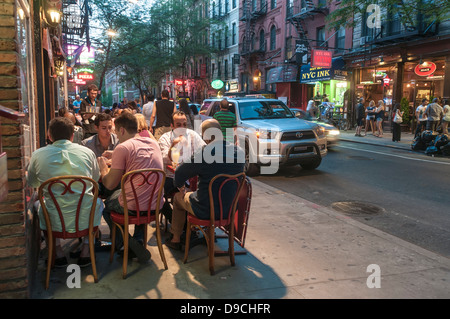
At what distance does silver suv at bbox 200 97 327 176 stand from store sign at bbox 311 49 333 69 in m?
13.2

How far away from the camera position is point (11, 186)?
3068 mm

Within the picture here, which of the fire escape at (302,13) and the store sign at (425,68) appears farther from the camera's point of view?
the fire escape at (302,13)

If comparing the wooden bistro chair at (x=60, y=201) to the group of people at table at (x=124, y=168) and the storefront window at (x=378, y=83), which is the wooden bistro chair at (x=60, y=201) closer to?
the group of people at table at (x=124, y=168)

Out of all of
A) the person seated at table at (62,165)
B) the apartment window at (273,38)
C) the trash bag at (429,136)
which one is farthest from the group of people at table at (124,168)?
the apartment window at (273,38)

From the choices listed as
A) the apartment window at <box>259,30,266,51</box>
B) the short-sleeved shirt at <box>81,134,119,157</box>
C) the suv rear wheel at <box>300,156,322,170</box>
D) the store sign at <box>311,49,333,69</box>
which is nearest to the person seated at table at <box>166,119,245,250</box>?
the short-sleeved shirt at <box>81,134,119,157</box>

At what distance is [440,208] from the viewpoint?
6.70 metres

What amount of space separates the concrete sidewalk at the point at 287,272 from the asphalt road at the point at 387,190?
34.1 inches

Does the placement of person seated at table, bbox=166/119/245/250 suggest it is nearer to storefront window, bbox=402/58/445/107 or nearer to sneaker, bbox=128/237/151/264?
sneaker, bbox=128/237/151/264

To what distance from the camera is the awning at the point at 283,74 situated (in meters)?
28.9

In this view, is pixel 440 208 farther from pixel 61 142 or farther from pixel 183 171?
pixel 61 142

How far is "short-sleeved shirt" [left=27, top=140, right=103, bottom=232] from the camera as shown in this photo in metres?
3.49

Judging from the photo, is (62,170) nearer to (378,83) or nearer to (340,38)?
(378,83)

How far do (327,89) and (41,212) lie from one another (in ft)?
84.3
